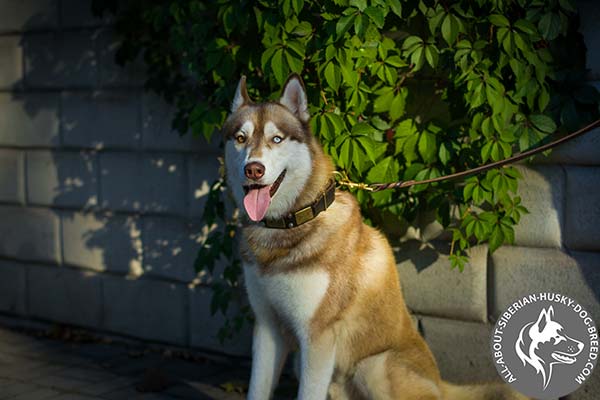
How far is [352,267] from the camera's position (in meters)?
4.25

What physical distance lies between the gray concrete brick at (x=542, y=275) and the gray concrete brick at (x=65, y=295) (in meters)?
3.43

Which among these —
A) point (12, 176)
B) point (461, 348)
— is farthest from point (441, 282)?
point (12, 176)

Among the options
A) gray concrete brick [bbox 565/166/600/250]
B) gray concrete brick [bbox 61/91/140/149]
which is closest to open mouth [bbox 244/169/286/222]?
gray concrete brick [bbox 565/166/600/250]

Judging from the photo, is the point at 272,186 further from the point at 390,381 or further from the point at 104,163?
the point at 104,163

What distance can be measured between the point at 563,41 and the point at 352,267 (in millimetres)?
1862

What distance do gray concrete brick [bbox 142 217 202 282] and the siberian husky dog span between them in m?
1.97

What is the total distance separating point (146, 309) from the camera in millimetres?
6602

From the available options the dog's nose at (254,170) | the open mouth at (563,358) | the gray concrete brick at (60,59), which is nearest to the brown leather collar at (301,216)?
the dog's nose at (254,170)

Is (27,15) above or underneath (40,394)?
above

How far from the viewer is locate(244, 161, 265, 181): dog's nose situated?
393 centimetres

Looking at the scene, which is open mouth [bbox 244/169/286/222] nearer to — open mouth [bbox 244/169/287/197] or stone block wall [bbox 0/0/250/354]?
open mouth [bbox 244/169/287/197]

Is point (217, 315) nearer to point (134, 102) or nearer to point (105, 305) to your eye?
point (105, 305)

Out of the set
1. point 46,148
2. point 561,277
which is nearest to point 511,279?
point 561,277

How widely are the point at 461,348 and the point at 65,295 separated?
362cm
